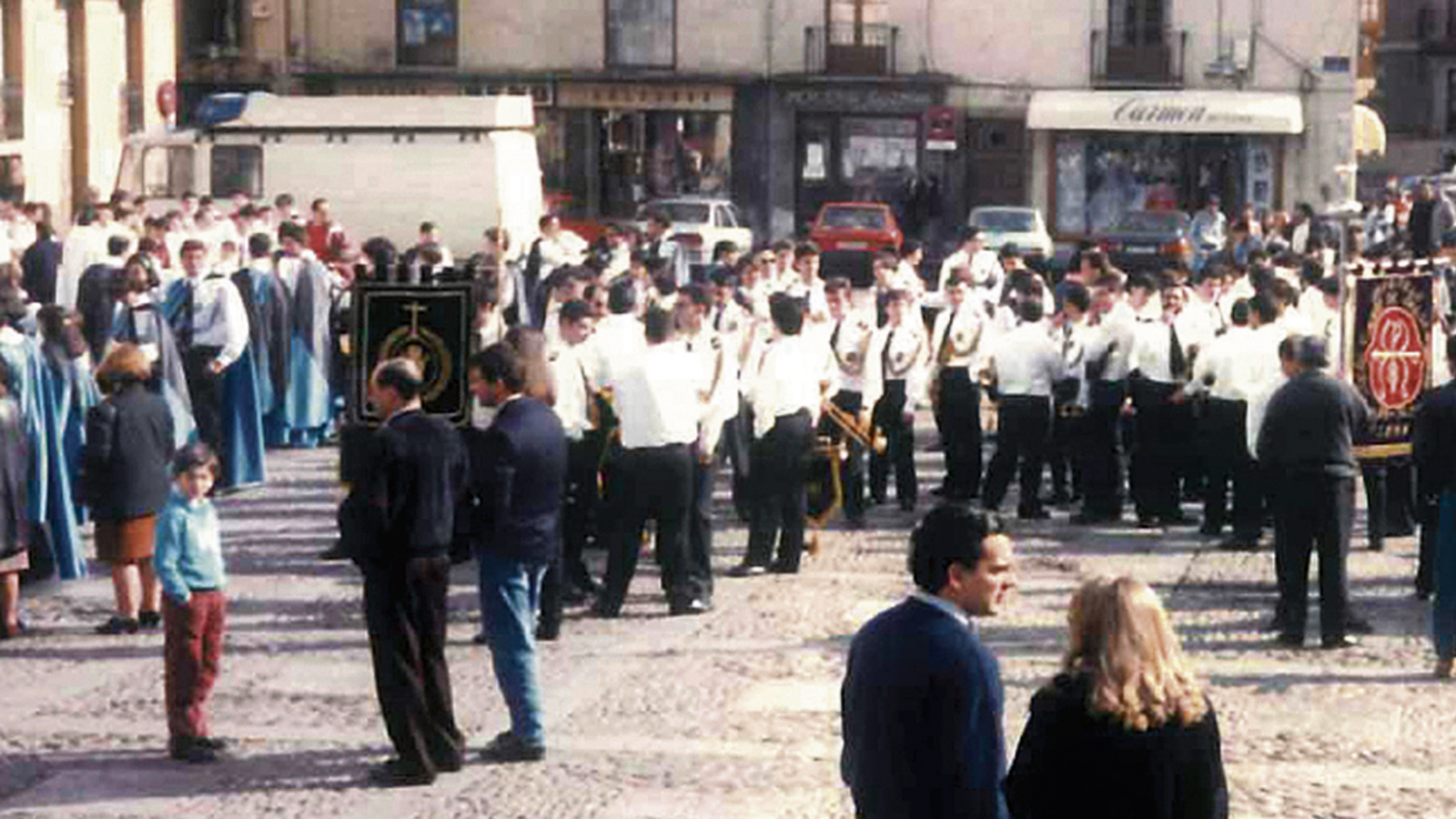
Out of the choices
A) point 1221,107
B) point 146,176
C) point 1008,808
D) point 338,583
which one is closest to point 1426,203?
point 146,176

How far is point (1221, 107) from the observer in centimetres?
5269

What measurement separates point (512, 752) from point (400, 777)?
64 centimetres

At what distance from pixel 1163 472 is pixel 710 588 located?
4.67 meters

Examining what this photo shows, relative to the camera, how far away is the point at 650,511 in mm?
16578

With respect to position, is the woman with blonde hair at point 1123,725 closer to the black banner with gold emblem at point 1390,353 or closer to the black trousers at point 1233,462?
the black banner with gold emblem at point 1390,353

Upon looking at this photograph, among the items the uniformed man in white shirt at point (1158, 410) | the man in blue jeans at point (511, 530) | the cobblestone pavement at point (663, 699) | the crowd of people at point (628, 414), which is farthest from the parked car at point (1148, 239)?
the man in blue jeans at point (511, 530)

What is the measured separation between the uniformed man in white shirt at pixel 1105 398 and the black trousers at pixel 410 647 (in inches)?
349

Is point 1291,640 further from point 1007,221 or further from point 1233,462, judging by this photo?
point 1007,221

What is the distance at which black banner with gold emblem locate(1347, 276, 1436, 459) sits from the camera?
1888 centimetres

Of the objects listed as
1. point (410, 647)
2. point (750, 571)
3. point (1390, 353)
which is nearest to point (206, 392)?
point (750, 571)

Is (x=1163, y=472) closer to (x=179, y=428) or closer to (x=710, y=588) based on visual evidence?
(x=710, y=588)

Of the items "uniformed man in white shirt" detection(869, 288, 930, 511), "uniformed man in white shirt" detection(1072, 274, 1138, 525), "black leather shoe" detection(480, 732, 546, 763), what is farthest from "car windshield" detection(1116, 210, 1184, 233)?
"black leather shoe" detection(480, 732, 546, 763)

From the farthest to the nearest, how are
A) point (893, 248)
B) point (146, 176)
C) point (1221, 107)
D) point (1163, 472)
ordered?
point (1221, 107), point (893, 248), point (146, 176), point (1163, 472)

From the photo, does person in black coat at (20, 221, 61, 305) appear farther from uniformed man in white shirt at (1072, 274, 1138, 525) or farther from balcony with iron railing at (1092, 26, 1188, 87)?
balcony with iron railing at (1092, 26, 1188, 87)
